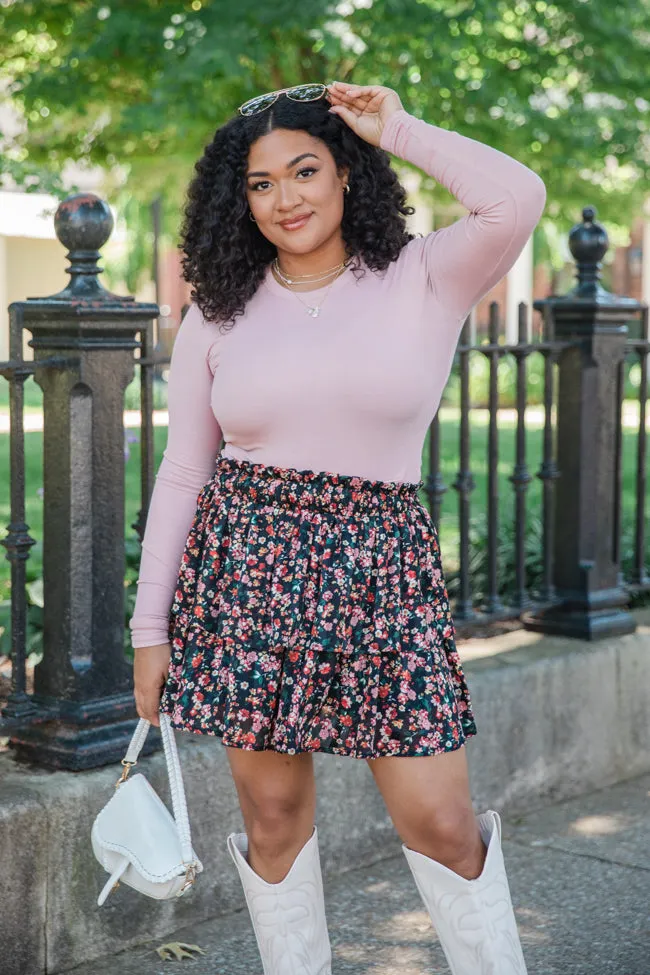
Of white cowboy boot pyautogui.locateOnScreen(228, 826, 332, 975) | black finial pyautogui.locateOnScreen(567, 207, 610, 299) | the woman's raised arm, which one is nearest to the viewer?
the woman's raised arm

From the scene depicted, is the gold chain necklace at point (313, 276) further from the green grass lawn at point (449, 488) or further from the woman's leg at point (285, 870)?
the green grass lawn at point (449, 488)

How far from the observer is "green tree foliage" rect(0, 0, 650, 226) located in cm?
794

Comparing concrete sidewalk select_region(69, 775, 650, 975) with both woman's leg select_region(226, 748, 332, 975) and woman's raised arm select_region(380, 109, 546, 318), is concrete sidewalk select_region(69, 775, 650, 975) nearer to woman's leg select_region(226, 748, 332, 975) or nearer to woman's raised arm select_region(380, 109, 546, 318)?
woman's leg select_region(226, 748, 332, 975)

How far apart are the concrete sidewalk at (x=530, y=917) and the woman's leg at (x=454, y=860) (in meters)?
0.72

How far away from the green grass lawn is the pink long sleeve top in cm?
140

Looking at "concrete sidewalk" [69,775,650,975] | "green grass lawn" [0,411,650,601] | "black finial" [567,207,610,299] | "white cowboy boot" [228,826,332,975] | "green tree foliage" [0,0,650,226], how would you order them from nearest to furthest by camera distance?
1. "white cowboy boot" [228,826,332,975]
2. "concrete sidewalk" [69,775,650,975]
3. "black finial" [567,207,610,299]
4. "green grass lawn" [0,411,650,601]
5. "green tree foliage" [0,0,650,226]

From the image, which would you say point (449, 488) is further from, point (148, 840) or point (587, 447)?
point (148, 840)

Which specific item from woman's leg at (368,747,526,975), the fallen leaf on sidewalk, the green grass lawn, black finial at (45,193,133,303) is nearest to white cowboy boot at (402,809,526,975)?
woman's leg at (368,747,526,975)

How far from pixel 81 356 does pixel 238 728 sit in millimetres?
1144

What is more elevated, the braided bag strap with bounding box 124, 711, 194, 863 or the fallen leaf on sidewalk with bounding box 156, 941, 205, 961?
the braided bag strap with bounding box 124, 711, 194, 863

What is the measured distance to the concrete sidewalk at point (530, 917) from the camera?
119 inches

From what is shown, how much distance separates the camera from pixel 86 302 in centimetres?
305

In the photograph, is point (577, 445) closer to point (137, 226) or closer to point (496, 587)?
point (496, 587)

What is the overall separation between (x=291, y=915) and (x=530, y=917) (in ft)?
3.36
